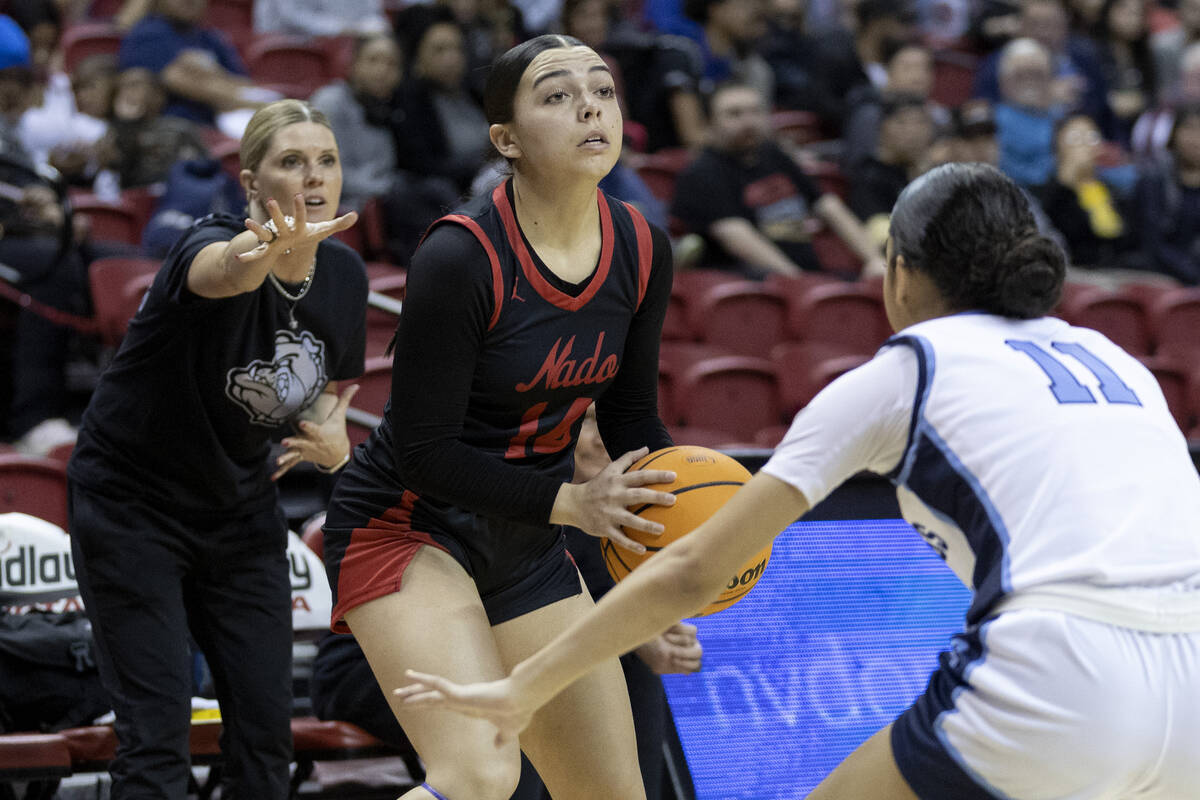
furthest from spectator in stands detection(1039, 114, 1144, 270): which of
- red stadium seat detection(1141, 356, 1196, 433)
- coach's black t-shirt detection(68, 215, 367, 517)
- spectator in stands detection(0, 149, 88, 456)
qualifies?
coach's black t-shirt detection(68, 215, 367, 517)

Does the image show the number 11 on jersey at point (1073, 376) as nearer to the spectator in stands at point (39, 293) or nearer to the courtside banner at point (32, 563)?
the courtside banner at point (32, 563)

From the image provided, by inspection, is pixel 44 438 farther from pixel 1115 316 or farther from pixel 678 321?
pixel 1115 316

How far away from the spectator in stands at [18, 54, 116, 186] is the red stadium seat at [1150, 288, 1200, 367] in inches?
209

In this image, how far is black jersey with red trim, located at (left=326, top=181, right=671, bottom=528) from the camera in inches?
99.4

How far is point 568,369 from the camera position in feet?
8.71

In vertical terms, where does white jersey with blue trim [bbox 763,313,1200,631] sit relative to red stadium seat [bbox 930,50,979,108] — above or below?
below

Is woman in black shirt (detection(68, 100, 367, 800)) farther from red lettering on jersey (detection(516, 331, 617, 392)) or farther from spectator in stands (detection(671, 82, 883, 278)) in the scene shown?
spectator in stands (detection(671, 82, 883, 278))

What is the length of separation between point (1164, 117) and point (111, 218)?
21.3ft

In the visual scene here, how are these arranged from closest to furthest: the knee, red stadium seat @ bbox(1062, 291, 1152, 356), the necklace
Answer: the knee
the necklace
red stadium seat @ bbox(1062, 291, 1152, 356)

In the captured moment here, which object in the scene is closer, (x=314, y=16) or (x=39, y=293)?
(x=39, y=293)

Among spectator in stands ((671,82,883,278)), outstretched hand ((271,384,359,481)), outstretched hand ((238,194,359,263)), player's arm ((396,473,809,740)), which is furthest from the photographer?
spectator in stands ((671,82,883,278))

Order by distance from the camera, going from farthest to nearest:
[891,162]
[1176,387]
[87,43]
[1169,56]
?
[1169,56] < [87,43] < [891,162] < [1176,387]

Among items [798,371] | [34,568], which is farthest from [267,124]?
[798,371]

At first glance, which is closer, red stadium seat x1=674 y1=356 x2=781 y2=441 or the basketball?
the basketball
